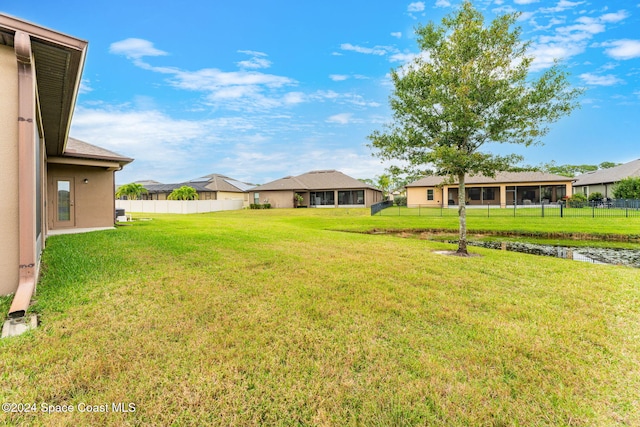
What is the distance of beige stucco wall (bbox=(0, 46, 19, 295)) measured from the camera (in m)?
4.36

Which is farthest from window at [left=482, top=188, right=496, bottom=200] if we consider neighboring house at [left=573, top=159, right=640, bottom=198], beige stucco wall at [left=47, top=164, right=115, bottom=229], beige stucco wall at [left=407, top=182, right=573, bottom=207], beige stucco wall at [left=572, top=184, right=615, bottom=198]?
beige stucco wall at [left=47, top=164, right=115, bottom=229]

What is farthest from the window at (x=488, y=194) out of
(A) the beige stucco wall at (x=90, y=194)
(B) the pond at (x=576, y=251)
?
(A) the beige stucco wall at (x=90, y=194)

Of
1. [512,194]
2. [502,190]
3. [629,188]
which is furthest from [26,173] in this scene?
[629,188]

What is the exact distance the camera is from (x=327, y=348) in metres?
3.32

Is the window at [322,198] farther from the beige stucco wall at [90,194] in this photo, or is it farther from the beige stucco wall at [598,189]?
the beige stucco wall at [598,189]

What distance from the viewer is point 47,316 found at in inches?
156

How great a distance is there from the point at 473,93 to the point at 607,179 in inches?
1599

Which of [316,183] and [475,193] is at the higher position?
[316,183]

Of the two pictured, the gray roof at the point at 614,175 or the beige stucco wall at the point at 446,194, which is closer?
the beige stucco wall at the point at 446,194

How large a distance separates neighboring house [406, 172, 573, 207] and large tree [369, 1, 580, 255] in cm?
2362

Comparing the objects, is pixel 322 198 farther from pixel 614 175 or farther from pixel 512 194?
pixel 614 175

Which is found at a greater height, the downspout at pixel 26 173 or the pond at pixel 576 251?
the downspout at pixel 26 173

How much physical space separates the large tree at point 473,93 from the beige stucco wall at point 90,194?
12859mm

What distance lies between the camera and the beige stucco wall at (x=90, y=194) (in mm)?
12750
